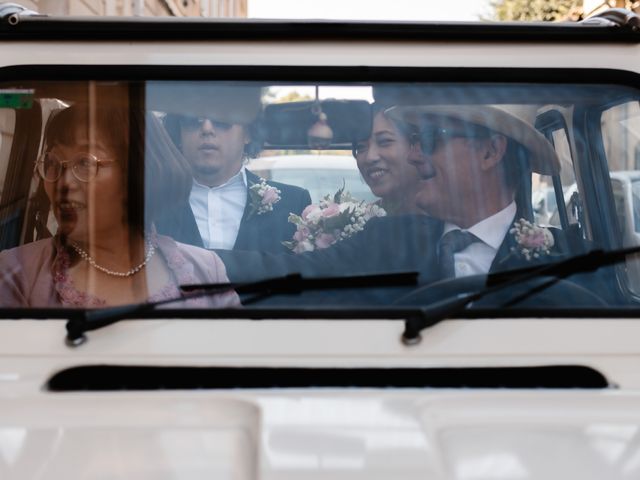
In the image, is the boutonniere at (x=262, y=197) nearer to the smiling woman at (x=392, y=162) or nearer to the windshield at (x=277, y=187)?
the windshield at (x=277, y=187)

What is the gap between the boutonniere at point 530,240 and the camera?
7.34ft

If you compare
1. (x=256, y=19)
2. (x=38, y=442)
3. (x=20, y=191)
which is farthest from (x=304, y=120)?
(x=38, y=442)

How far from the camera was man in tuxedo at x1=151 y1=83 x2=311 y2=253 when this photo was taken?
2.19m

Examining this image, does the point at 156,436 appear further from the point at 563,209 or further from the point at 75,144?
the point at 563,209

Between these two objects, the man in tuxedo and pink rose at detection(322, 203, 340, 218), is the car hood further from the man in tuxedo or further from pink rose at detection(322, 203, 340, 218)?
pink rose at detection(322, 203, 340, 218)

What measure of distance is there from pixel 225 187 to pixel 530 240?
2.65ft

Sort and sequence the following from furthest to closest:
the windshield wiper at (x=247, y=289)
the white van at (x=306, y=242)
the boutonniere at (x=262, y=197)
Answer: the boutonniere at (x=262, y=197) < the windshield wiper at (x=247, y=289) < the white van at (x=306, y=242)

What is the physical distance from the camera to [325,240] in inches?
88.1

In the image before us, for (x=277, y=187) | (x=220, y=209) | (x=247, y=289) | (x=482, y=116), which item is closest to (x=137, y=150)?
(x=220, y=209)

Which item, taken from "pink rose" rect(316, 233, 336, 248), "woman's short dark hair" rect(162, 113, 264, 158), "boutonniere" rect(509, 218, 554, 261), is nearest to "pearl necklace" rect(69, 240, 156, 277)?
"woman's short dark hair" rect(162, 113, 264, 158)

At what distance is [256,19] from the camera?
2135 millimetres

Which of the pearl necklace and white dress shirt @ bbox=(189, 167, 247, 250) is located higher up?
white dress shirt @ bbox=(189, 167, 247, 250)

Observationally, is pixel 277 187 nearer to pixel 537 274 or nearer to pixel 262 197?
pixel 262 197

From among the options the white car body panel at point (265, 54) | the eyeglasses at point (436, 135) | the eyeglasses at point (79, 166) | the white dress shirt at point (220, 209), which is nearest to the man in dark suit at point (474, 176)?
the eyeglasses at point (436, 135)
